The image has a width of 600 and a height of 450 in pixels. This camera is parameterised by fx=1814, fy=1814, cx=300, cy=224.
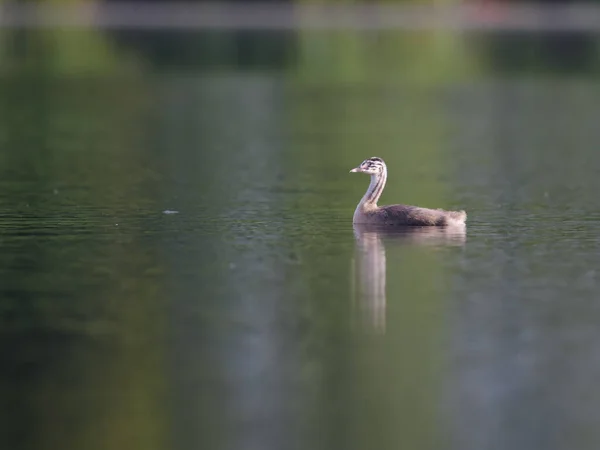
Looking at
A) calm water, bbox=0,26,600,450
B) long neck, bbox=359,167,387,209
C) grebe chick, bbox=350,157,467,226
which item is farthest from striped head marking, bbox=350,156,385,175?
calm water, bbox=0,26,600,450

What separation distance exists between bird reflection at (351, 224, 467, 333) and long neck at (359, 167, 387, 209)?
8.7 inches

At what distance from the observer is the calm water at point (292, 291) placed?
9.40 m

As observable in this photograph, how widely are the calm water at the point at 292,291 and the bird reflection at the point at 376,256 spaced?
0.04m

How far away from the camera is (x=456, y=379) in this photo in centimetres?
1015

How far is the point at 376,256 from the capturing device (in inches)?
569

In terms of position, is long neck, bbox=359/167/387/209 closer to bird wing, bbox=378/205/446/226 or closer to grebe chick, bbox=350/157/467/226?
grebe chick, bbox=350/157/467/226

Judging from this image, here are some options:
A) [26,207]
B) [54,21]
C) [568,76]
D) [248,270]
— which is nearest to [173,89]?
[568,76]

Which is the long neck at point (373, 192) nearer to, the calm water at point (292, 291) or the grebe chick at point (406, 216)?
the grebe chick at point (406, 216)

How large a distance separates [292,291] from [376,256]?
1.75m

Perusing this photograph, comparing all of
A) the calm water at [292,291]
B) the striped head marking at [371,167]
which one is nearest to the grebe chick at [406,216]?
the calm water at [292,291]

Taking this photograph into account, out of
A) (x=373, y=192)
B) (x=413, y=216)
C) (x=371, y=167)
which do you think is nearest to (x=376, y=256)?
(x=413, y=216)

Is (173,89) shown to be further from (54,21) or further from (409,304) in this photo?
(54,21)

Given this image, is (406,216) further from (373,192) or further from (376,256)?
(376,256)

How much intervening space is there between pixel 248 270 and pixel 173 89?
27.0 meters
